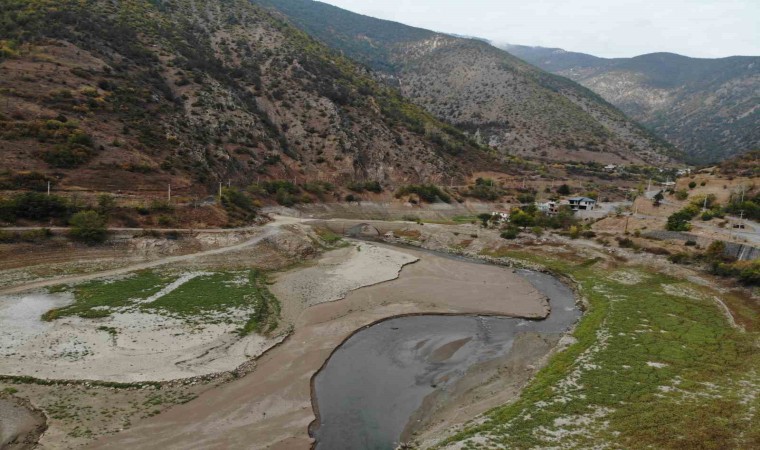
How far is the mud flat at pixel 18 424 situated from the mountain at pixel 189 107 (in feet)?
106

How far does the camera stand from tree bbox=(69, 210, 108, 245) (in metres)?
37.8

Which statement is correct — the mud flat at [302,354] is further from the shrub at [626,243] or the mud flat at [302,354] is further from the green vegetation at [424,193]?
the green vegetation at [424,193]

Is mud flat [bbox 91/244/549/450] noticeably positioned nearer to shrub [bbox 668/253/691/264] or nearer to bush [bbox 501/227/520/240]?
bush [bbox 501/227/520/240]

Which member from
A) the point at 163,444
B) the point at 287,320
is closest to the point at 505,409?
the point at 163,444

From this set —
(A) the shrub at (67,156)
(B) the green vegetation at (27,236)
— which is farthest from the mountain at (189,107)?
(B) the green vegetation at (27,236)

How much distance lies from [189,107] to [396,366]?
2675 inches

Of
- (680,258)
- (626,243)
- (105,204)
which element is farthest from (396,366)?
(626,243)

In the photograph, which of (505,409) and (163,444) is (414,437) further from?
(163,444)

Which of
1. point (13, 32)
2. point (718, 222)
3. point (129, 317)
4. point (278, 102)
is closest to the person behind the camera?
point (129, 317)

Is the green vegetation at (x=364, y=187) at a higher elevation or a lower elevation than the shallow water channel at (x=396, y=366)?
higher

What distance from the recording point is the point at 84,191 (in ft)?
148

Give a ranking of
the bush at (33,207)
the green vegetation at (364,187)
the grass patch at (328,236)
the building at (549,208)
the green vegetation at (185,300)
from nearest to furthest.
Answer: the green vegetation at (185,300), the bush at (33,207), the grass patch at (328,236), the building at (549,208), the green vegetation at (364,187)

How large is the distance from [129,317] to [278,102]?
80467 mm

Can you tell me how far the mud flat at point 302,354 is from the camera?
663 inches
